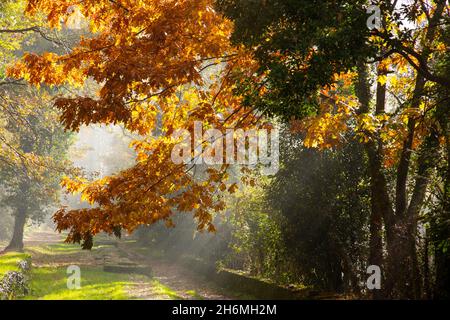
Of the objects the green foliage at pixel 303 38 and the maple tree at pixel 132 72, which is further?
the maple tree at pixel 132 72

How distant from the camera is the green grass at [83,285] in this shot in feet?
48.4

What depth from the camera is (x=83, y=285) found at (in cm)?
1731

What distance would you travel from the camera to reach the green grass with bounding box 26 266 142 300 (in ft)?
48.4

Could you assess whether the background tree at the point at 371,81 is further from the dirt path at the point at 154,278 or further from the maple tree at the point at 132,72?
the dirt path at the point at 154,278

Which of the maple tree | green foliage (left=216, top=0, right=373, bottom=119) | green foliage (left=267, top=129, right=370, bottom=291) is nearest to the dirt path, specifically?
green foliage (left=267, top=129, right=370, bottom=291)

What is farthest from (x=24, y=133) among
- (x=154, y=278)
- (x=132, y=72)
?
(x=132, y=72)

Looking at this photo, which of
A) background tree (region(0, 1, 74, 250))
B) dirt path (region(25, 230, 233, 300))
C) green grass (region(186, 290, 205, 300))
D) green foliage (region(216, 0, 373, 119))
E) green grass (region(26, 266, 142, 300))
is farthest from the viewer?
background tree (region(0, 1, 74, 250))

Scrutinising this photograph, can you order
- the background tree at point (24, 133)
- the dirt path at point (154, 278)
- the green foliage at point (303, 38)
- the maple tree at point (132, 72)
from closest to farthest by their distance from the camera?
the green foliage at point (303, 38) < the maple tree at point (132, 72) < the dirt path at point (154, 278) < the background tree at point (24, 133)

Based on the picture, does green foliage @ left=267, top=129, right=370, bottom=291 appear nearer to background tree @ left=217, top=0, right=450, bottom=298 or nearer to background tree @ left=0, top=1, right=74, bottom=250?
background tree @ left=217, top=0, right=450, bottom=298

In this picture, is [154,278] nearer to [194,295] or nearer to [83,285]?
[194,295]

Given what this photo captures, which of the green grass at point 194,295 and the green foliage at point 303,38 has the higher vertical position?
the green foliage at point 303,38

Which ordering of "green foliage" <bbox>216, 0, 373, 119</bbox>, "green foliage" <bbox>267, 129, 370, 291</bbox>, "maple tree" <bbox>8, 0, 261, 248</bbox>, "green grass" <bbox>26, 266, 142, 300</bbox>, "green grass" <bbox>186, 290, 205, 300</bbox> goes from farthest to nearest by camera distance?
"green grass" <bbox>186, 290, 205, 300</bbox>
"green grass" <bbox>26, 266, 142, 300</bbox>
"green foliage" <bbox>267, 129, 370, 291</bbox>
"maple tree" <bbox>8, 0, 261, 248</bbox>
"green foliage" <bbox>216, 0, 373, 119</bbox>

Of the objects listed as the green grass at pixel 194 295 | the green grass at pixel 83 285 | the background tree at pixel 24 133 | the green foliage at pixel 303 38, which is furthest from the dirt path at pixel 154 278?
the green foliage at pixel 303 38

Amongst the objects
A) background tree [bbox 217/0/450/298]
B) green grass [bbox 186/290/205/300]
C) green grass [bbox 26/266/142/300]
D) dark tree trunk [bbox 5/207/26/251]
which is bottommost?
green grass [bbox 186/290/205/300]
